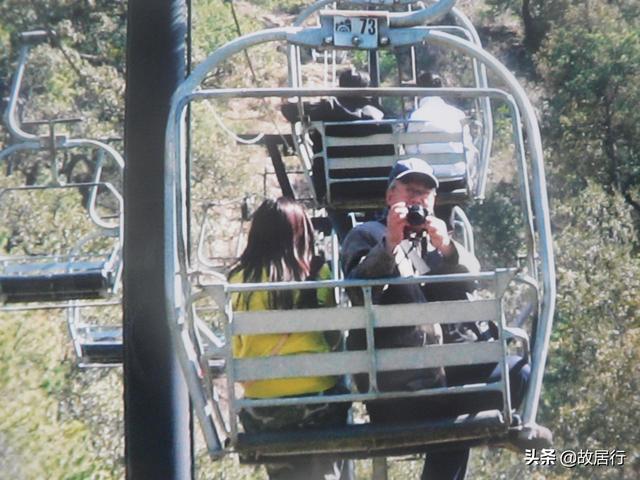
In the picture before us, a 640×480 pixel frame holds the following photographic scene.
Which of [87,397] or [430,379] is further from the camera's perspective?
[87,397]

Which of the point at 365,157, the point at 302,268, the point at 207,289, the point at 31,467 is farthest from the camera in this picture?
the point at 31,467

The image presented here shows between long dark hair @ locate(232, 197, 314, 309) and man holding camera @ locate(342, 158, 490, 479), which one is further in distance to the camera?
long dark hair @ locate(232, 197, 314, 309)

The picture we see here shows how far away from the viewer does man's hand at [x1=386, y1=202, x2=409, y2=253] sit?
4047mm

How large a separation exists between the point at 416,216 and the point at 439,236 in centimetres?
16

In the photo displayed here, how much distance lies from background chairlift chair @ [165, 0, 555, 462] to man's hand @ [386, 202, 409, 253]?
119mm

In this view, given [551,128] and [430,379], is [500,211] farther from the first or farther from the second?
[430,379]

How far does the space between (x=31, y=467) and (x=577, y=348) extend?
7987 millimetres

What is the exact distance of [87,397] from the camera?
15.8 meters

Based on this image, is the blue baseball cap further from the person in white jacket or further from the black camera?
the person in white jacket

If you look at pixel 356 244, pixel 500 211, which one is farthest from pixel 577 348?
pixel 356 244

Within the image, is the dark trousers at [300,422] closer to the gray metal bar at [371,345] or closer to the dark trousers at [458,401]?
the dark trousers at [458,401]

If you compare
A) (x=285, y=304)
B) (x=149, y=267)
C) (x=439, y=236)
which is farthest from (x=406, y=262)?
(x=149, y=267)

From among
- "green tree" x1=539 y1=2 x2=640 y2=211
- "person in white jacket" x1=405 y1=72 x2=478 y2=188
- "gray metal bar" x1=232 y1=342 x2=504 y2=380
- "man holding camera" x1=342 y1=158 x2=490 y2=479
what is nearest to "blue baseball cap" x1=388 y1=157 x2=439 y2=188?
"man holding camera" x1=342 y1=158 x2=490 y2=479

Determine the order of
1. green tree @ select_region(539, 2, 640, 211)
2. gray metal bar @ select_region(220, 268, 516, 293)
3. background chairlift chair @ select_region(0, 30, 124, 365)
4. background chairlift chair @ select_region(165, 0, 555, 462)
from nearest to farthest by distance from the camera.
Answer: gray metal bar @ select_region(220, 268, 516, 293)
background chairlift chair @ select_region(165, 0, 555, 462)
background chairlift chair @ select_region(0, 30, 124, 365)
green tree @ select_region(539, 2, 640, 211)
